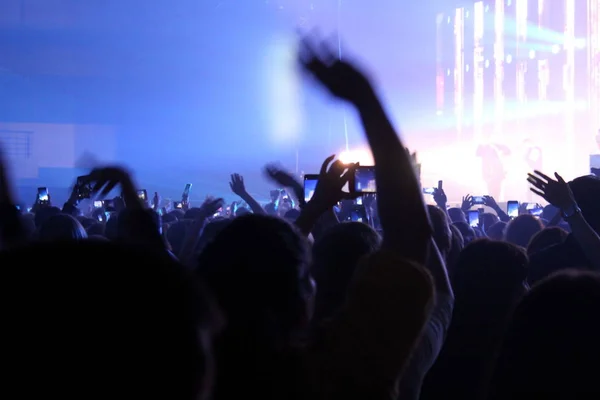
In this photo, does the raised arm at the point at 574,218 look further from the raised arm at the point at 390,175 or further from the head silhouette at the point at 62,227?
the head silhouette at the point at 62,227

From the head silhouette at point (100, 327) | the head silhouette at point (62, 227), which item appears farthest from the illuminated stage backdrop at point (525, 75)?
the head silhouette at point (100, 327)

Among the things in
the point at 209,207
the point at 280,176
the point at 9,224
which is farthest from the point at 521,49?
the point at 9,224

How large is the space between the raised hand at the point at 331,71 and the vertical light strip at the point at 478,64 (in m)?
18.3

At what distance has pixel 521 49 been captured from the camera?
18.7 meters

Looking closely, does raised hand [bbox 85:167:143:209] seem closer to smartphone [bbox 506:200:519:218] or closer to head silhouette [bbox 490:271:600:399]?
head silhouette [bbox 490:271:600:399]

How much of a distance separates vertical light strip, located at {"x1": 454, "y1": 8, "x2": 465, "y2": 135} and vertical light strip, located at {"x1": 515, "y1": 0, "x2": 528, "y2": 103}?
4.91 ft

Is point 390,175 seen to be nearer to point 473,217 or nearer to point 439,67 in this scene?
point 473,217

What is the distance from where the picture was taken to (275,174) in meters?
3.81

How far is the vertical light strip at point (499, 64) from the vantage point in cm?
1900

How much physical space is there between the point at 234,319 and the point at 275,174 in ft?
8.63

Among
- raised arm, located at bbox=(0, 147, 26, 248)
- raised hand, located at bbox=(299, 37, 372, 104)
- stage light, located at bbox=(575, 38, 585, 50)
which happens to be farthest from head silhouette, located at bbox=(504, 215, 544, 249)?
stage light, located at bbox=(575, 38, 585, 50)

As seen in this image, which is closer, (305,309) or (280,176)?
(305,309)

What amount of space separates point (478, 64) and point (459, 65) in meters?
0.53

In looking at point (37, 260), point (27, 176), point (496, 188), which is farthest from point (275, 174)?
point (496, 188)
